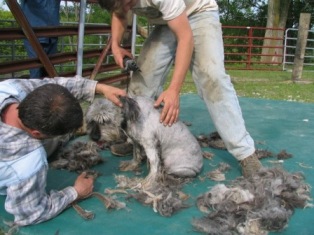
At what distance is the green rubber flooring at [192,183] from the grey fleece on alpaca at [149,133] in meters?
0.22

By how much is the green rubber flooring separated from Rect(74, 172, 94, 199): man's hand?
69 mm

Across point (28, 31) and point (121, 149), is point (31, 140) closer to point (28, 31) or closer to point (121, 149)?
point (121, 149)

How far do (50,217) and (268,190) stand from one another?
1.61 meters

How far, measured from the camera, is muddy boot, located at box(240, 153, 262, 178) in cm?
374

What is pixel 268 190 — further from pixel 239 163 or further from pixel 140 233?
pixel 140 233

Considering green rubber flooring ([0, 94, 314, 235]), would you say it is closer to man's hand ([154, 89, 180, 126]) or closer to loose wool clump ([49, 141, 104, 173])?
loose wool clump ([49, 141, 104, 173])

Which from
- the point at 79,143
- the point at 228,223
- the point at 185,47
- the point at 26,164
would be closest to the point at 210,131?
the point at 79,143

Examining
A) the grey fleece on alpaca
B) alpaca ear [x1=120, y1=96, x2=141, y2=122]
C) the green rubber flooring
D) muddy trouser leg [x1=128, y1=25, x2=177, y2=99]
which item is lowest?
the green rubber flooring

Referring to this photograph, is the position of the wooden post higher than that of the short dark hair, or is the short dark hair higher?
the wooden post

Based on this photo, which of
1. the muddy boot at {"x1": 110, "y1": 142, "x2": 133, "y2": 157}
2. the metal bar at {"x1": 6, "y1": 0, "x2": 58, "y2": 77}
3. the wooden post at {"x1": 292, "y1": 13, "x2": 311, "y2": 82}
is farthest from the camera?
the wooden post at {"x1": 292, "y1": 13, "x2": 311, "y2": 82}

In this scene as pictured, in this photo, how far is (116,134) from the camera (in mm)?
3459

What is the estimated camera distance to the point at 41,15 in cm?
589

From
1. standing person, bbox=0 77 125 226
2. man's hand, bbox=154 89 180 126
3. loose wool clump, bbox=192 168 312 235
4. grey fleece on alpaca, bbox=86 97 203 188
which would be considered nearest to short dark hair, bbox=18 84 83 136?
standing person, bbox=0 77 125 226

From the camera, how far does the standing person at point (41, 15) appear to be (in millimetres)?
5613
